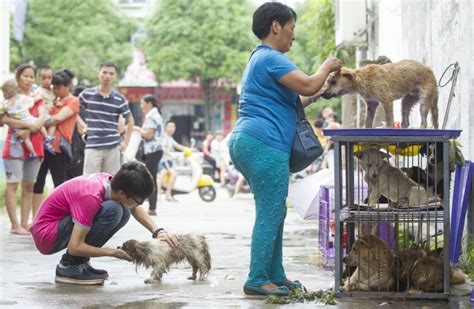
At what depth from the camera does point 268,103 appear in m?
7.15

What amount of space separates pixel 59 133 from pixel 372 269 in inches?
265

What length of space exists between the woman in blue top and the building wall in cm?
216

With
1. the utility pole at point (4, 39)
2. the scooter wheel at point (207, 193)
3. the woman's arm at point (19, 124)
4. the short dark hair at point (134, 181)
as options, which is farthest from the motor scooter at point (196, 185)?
the short dark hair at point (134, 181)

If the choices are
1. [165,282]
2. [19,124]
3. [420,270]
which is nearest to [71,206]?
[165,282]

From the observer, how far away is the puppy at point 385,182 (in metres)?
7.35

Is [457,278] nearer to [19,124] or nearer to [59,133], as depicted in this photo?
[19,124]

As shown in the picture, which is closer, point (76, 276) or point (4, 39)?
point (76, 276)

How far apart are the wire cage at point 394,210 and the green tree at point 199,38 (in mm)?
45219

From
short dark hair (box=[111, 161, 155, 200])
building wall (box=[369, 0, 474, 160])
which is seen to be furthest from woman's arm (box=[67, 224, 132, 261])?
building wall (box=[369, 0, 474, 160])

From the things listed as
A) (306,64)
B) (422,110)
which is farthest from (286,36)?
(306,64)

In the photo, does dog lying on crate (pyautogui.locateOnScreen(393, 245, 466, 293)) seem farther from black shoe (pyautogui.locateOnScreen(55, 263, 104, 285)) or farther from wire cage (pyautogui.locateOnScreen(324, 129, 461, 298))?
black shoe (pyautogui.locateOnScreen(55, 263, 104, 285))

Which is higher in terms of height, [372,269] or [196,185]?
[196,185]

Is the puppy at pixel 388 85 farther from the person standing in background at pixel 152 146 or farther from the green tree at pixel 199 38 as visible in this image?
the green tree at pixel 199 38

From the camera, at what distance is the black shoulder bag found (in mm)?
7188
